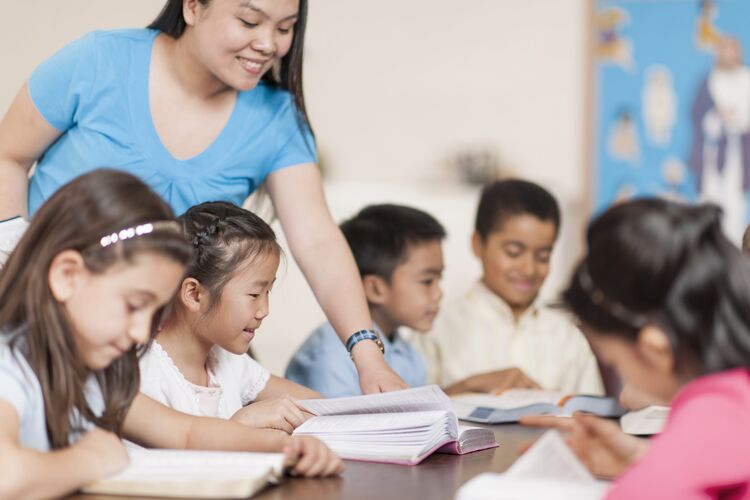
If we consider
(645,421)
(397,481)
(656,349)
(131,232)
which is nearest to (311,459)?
(397,481)

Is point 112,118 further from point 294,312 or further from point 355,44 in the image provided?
point 355,44

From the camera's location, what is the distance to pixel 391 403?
157cm

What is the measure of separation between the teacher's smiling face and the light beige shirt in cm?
126

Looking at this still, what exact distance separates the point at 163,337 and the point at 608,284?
0.89m

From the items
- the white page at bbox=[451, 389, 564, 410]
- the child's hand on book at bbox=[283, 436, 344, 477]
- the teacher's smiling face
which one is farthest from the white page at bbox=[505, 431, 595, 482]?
the teacher's smiling face

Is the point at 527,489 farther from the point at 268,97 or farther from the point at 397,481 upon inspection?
the point at 268,97

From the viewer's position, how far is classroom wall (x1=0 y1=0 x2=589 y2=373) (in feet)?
15.3

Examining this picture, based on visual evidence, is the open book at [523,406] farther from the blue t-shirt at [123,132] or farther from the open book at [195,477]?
the open book at [195,477]

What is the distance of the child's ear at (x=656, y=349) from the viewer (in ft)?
3.62

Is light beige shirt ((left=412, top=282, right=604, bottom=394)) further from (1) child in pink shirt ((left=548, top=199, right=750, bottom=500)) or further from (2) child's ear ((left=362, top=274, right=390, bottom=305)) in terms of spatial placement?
(1) child in pink shirt ((left=548, top=199, right=750, bottom=500))

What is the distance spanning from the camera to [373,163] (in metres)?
4.73

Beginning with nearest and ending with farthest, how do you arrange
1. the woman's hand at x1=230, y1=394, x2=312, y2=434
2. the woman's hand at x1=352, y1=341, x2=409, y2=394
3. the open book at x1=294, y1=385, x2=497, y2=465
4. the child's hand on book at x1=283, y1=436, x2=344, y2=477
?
the child's hand on book at x1=283, y1=436, x2=344, y2=477 → the open book at x1=294, y1=385, x2=497, y2=465 → the woman's hand at x1=230, y1=394, x2=312, y2=434 → the woman's hand at x1=352, y1=341, x2=409, y2=394

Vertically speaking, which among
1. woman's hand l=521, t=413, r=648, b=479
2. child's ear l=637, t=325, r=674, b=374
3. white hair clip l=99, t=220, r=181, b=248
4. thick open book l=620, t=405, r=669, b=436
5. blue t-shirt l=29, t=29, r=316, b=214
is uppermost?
blue t-shirt l=29, t=29, r=316, b=214

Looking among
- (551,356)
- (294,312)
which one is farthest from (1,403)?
(294,312)
